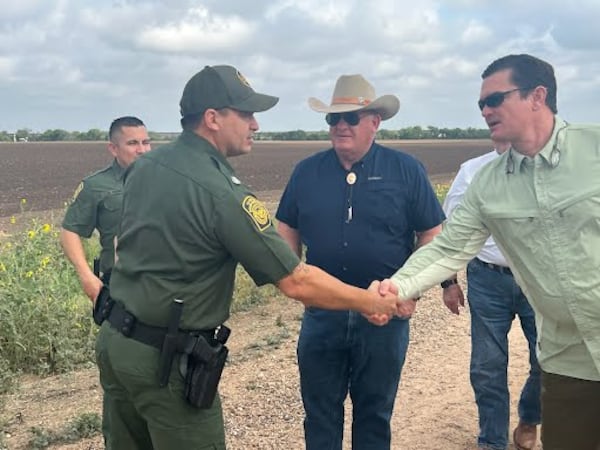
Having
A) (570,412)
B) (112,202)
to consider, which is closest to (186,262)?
(570,412)

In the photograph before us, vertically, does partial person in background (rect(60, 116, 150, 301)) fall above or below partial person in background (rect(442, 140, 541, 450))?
above

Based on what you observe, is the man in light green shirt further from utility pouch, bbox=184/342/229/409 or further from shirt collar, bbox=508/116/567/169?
utility pouch, bbox=184/342/229/409

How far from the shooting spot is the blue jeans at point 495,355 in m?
4.54

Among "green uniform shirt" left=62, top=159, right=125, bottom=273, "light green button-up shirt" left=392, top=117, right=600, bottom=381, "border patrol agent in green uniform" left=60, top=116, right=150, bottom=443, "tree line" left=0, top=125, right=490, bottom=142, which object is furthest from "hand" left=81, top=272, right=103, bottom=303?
"tree line" left=0, top=125, right=490, bottom=142

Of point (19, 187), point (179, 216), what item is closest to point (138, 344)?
point (179, 216)

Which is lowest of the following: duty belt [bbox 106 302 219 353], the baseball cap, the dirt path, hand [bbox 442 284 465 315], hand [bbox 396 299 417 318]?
the dirt path

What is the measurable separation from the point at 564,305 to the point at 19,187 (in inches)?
1246

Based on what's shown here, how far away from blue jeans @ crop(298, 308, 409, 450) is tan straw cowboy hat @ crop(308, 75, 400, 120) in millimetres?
1119

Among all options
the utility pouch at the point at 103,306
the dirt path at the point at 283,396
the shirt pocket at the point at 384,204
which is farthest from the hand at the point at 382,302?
the dirt path at the point at 283,396

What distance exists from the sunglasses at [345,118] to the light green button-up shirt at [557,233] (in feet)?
3.02

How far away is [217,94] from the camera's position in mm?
2928

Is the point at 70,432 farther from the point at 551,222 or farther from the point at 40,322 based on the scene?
the point at 551,222

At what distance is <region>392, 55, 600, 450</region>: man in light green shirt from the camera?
2811mm

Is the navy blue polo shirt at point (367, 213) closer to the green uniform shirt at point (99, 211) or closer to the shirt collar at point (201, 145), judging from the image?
the shirt collar at point (201, 145)
